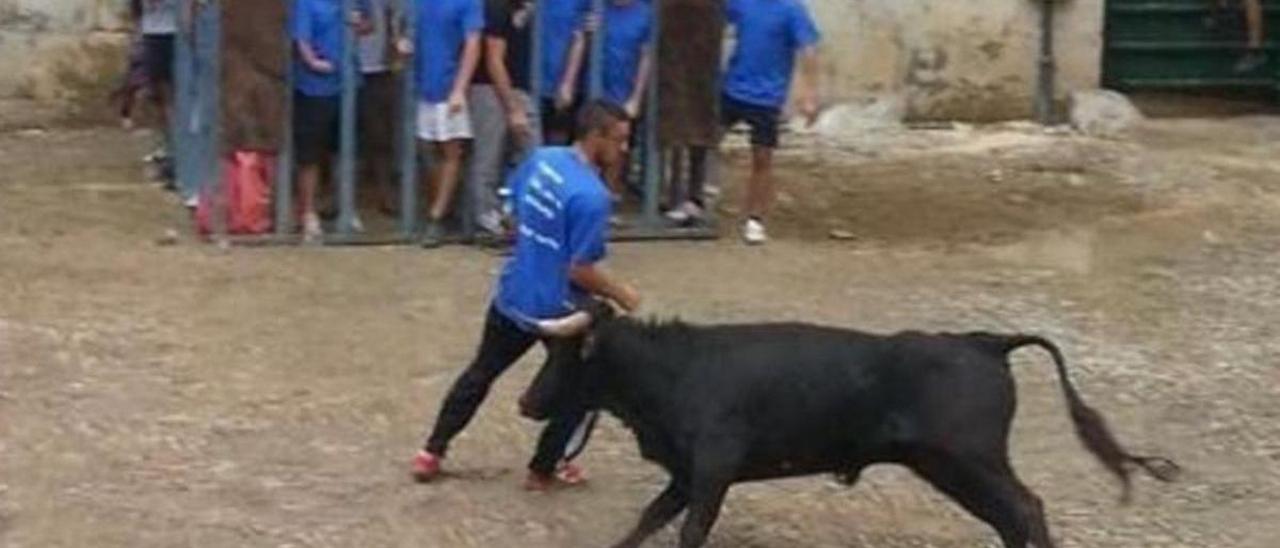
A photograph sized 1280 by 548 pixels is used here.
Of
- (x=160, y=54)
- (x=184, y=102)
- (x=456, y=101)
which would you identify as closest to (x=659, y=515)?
(x=456, y=101)

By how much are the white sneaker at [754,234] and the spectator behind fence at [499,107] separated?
125cm

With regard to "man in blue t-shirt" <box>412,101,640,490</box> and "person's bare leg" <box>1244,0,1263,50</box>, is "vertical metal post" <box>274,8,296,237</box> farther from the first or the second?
"person's bare leg" <box>1244,0,1263,50</box>

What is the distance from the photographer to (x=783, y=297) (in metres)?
12.3

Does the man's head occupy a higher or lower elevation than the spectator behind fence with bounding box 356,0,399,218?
higher

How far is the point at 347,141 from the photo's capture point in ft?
43.3

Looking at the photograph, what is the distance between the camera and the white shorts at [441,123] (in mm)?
12977

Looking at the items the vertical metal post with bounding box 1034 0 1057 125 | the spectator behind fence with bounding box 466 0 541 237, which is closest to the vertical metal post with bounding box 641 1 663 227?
the spectator behind fence with bounding box 466 0 541 237

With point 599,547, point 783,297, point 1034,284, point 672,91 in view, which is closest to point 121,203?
point 672,91

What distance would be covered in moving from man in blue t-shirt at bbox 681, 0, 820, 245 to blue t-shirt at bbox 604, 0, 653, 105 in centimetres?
46

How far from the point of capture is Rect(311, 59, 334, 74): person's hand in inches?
505

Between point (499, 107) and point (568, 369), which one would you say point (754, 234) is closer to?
point (499, 107)

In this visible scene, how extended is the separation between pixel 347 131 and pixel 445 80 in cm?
61

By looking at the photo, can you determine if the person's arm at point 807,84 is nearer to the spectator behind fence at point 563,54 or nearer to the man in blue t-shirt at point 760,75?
the man in blue t-shirt at point 760,75

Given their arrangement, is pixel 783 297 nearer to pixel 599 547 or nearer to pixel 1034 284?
pixel 1034 284
